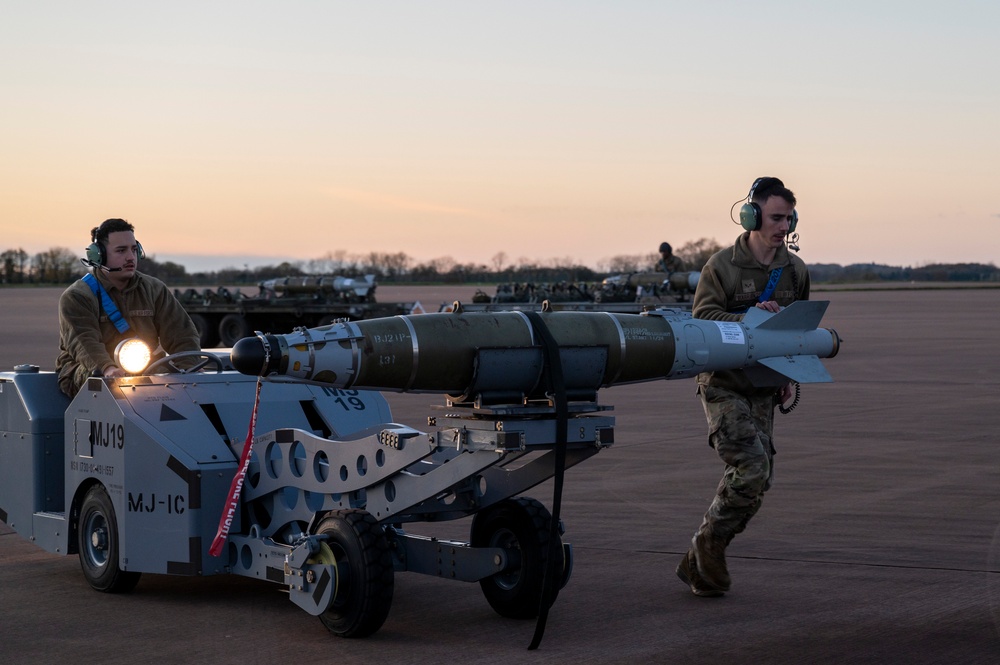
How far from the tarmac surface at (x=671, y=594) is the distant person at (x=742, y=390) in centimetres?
27

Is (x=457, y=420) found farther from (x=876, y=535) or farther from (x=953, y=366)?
(x=953, y=366)

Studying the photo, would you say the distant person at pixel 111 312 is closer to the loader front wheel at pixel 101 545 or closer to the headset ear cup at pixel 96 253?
the headset ear cup at pixel 96 253

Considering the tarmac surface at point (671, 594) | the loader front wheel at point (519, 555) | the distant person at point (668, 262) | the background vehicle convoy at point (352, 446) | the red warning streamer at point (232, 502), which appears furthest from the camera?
the distant person at point (668, 262)

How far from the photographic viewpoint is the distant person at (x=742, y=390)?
664 centimetres

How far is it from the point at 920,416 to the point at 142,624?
10.9 metres

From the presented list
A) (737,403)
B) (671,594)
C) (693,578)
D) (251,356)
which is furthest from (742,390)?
(251,356)

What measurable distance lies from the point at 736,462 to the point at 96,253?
3802 mm

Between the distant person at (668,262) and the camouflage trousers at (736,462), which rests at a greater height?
the distant person at (668,262)

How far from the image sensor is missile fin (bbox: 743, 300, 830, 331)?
652 cm

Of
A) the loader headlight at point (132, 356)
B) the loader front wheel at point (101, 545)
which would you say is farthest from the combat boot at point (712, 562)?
the loader headlight at point (132, 356)

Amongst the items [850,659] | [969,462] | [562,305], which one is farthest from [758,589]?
[562,305]

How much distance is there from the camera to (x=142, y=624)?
6.34 m

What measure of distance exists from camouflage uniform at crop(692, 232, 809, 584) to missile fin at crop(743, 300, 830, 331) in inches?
7.7

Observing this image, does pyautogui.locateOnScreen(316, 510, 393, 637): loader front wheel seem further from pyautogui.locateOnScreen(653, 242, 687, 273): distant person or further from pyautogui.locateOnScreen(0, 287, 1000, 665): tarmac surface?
pyautogui.locateOnScreen(653, 242, 687, 273): distant person
